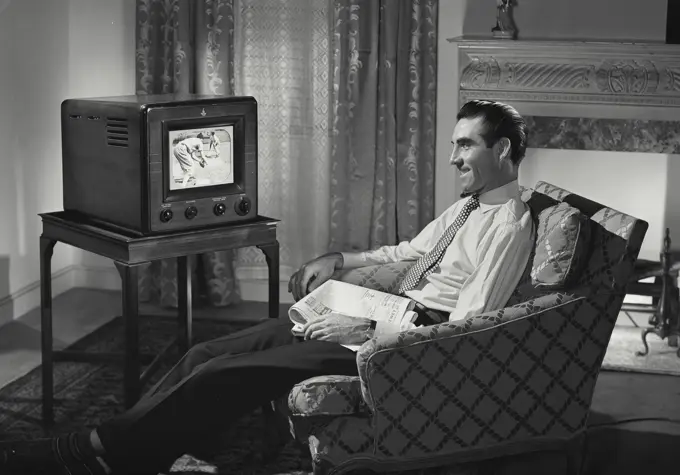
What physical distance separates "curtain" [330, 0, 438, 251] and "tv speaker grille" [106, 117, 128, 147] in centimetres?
180

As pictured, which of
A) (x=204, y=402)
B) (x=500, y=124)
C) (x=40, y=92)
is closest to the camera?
(x=204, y=402)

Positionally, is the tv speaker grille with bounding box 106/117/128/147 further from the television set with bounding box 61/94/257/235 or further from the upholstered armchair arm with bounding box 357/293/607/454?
the upholstered armchair arm with bounding box 357/293/607/454

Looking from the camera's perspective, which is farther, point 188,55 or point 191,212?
point 188,55

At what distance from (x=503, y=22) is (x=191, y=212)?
202 cm

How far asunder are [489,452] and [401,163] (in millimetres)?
2397

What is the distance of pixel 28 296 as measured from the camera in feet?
16.3

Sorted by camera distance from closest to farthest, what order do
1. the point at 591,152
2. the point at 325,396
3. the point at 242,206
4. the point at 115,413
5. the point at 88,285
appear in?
the point at 325,396, the point at 242,206, the point at 115,413, the point at 591,152, the point at 88,285

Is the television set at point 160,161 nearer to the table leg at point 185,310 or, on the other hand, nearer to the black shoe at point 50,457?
the table leg at point 185,310

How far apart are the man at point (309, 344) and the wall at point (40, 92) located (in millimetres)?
2101

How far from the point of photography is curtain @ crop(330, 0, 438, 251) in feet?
15.7

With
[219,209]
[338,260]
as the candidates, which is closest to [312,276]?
[338,260]

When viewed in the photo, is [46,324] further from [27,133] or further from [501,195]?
[27,133]

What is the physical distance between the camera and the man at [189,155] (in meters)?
3.21

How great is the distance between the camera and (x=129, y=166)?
316 centimetres
